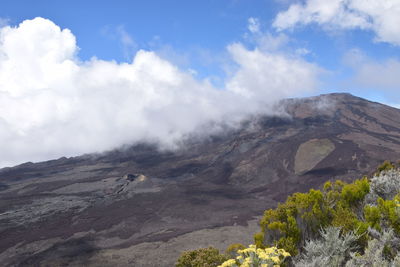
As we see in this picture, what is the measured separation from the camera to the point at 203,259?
9227mm

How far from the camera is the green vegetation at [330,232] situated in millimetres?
5262

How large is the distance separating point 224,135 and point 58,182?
168 ft

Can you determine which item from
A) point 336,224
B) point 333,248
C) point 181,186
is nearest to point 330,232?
point 333,248

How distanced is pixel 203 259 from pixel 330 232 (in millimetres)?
4236

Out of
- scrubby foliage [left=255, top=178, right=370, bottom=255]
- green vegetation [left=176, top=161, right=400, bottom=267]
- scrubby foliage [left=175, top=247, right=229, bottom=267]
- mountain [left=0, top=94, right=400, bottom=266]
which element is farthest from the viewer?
mountain [left=0, top=94, right=400, bottom=266]

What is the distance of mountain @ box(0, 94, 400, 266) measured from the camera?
2756cm

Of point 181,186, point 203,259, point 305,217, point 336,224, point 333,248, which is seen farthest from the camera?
point 181,186

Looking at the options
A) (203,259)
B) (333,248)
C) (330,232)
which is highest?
(330,232)

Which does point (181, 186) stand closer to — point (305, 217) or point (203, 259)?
point (203, 259)

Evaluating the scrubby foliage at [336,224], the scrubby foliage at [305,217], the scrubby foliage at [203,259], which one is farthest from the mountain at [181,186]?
the scrubby foliage at [336,224]

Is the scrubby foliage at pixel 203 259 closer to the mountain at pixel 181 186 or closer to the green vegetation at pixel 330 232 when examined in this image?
the green vegetation at pixel 330 232

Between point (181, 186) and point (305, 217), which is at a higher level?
point (305, 217)

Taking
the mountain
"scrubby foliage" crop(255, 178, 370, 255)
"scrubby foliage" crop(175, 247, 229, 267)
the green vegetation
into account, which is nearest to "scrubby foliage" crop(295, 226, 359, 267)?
the green vegetation

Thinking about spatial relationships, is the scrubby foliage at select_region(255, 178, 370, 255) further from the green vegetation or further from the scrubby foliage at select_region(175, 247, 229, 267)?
the scrubby foliage at select_region(175, 247, 229, 267)
